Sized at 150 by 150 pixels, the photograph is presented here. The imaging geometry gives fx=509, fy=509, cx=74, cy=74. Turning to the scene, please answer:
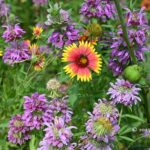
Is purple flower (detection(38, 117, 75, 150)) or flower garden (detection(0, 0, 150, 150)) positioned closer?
purple flower (detection(38, 117, 75, 150))

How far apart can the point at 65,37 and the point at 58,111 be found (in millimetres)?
486

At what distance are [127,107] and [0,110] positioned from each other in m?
0.83

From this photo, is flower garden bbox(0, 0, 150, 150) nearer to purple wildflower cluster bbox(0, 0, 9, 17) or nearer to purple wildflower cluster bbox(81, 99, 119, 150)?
purple wildflower cluster bbox(81, 99, 119, 150)

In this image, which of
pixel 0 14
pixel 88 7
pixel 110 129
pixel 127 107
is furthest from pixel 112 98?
pixel 0 14

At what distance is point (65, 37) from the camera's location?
112 inches

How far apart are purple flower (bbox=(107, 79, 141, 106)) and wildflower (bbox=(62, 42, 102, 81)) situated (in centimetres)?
23

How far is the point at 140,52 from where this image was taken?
2672 mm

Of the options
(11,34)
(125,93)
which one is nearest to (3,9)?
(11,34)

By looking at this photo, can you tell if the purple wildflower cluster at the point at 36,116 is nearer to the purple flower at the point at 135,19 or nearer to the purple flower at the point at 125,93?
the purple flower at the point at 125,93

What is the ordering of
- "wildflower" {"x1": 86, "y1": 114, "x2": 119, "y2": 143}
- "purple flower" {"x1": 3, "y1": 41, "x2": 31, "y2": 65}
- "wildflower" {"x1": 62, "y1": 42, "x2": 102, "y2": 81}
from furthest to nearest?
1. "purple flower" {"x1": 3, "y1": 41, "x2": 31, "y2": 65}
2. "wildflower" {"x1": 62, "y1": 42, "x2": 102, "y2": 81}
3. "wildflower" {"x1": 86, "y1": 114, "x2": 119, "y2": 143}

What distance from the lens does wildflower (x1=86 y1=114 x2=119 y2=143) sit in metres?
2.12

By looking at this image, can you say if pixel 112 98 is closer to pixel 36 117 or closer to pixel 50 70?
pixel 36 117

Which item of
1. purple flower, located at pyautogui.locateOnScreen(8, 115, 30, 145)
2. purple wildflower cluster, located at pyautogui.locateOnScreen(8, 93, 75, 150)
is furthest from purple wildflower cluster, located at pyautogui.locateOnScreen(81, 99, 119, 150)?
purple flower, located at pyautogui.locateOnScreen(8, 115, 30, 145)

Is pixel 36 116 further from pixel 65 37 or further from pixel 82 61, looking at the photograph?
pixel 65 37
